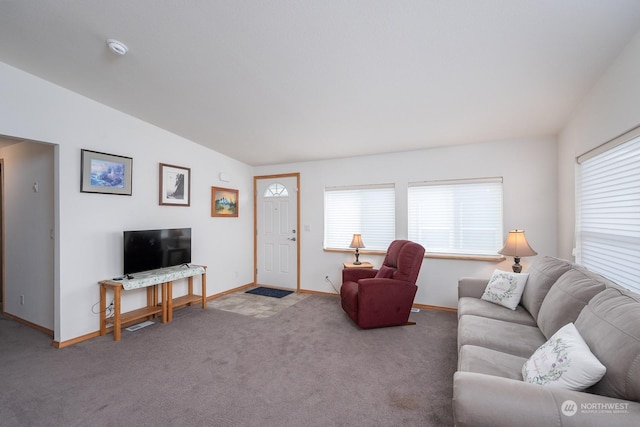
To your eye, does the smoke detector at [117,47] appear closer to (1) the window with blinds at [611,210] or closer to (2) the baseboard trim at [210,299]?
(2) the baseboard trim at [210,299]

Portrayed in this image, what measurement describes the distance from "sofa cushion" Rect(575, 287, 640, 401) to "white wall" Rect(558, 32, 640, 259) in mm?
1338

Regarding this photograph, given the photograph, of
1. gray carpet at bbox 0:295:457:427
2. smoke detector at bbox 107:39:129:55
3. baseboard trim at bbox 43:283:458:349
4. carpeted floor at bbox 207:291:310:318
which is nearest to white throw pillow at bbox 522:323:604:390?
gray carpet at bbox 0:295:457:427

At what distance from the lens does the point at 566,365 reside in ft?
4.15

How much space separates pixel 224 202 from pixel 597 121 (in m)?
4.71

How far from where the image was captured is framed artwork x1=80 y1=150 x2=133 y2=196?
304 centimetres

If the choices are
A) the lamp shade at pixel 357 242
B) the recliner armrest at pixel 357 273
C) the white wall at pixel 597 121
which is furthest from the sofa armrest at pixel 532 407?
the lamp shade at pixel 357 242

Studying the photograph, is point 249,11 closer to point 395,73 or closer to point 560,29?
point 395,73

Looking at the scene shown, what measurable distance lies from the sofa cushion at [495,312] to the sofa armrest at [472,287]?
0.20 metres

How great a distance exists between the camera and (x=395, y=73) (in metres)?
2.41

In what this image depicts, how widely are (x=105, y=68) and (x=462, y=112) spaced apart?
347cm

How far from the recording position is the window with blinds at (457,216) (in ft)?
12.5

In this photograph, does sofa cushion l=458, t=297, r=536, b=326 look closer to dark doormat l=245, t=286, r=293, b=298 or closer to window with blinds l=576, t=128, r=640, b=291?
window with blinds l=576, t=128, r=640, b=291

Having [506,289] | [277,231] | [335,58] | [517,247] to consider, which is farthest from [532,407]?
[277,231]

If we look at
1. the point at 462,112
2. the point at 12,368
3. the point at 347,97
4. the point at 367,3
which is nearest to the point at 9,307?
the point at 12,368
